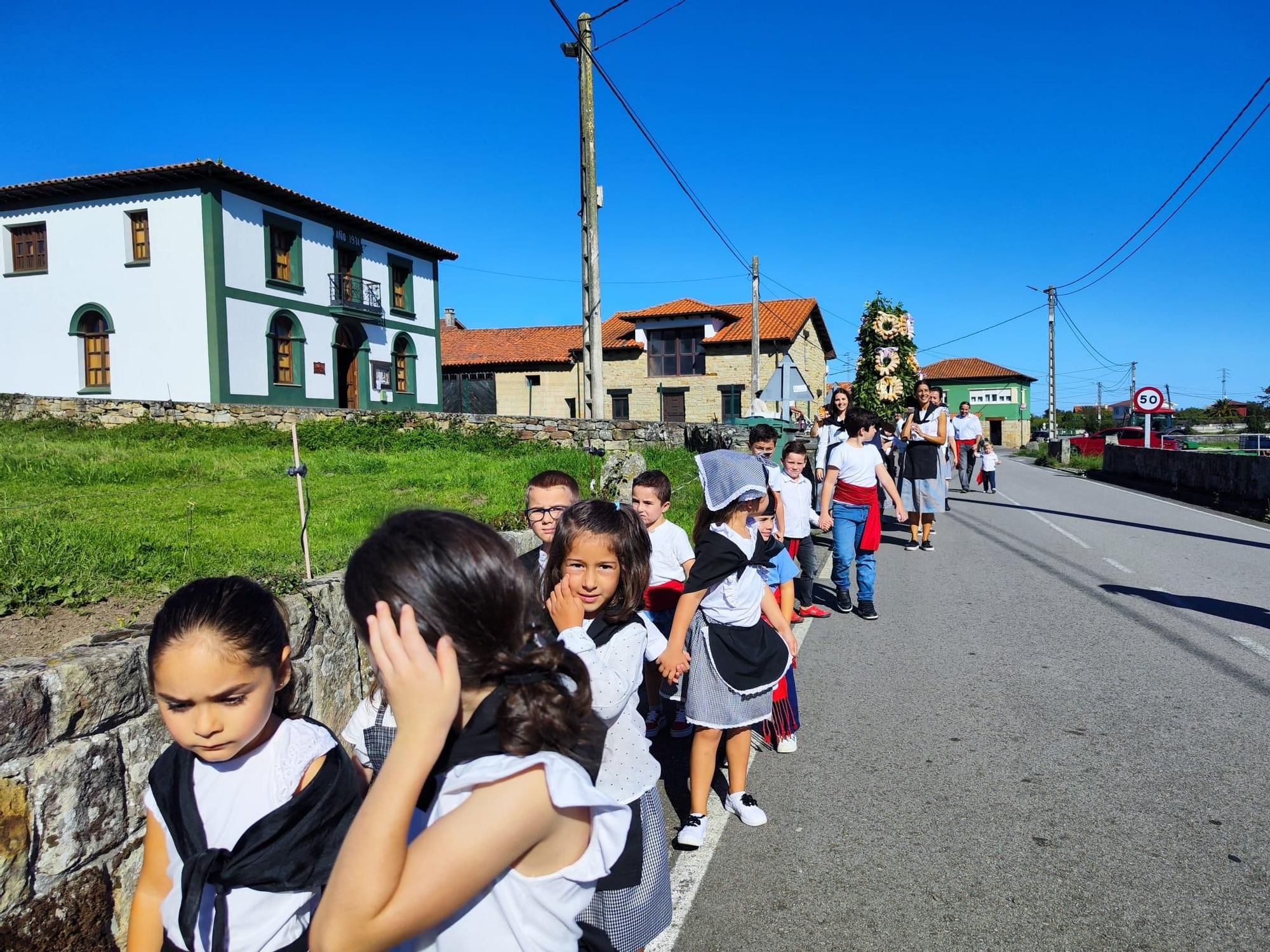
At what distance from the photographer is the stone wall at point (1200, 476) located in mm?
15172

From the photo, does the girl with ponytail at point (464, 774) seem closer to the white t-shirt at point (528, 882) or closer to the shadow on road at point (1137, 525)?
the white t-shirt at point (528, 882)

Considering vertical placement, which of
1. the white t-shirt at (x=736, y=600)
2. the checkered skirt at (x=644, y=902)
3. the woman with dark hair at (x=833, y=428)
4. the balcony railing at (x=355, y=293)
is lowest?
the checkered skirt at (x=644, y=902)

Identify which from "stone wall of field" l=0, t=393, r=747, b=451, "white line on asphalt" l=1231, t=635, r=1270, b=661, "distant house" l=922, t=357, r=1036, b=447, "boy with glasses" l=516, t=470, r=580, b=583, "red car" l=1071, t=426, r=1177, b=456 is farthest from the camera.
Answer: "distant house" l=922, t=357, r=1036, b=447

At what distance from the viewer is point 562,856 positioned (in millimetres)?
1321

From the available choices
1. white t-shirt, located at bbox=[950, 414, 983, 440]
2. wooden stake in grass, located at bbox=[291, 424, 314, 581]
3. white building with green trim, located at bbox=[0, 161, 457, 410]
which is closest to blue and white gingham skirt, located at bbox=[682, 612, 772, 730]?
wooden stake in grass, located at bbox=[291, 424, 314, 581]

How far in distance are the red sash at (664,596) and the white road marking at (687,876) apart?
96 cm

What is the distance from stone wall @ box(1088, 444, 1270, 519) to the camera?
15172 millimetres

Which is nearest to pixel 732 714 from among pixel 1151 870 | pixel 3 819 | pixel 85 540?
pixel 1151 870

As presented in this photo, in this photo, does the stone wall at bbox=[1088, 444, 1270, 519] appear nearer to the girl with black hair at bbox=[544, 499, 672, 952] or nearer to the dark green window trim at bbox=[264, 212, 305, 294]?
the girl with black hair at bbox=[544, 499, 672, 952]

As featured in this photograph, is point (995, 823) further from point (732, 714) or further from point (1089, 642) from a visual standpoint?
point (1089, 642)

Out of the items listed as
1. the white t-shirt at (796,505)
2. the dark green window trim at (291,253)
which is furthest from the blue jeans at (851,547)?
the dark green window trim at (291,253)

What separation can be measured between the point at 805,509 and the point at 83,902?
18.3ft

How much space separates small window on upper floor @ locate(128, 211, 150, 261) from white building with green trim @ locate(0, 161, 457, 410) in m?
0.03

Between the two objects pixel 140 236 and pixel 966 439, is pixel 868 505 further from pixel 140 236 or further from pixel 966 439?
pixel 140 236
